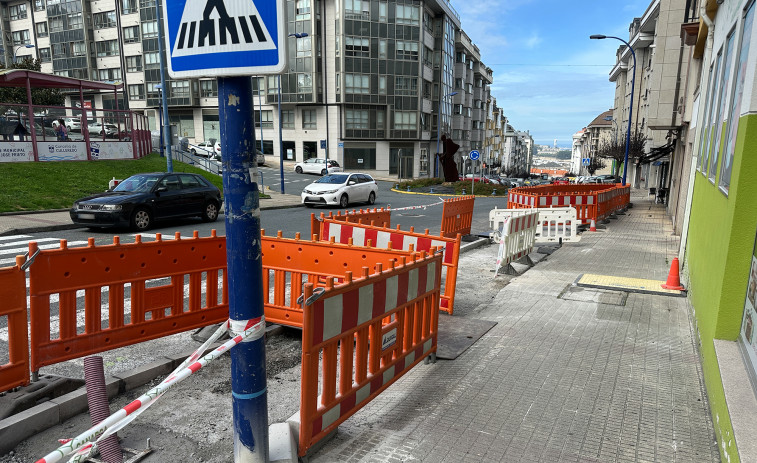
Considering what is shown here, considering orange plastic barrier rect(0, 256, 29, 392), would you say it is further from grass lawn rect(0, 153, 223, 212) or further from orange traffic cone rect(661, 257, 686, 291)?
grass lawn rect(0, 153, 223, 212)

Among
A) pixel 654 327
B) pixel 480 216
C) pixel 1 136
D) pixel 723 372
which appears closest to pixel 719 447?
pixel 723 372

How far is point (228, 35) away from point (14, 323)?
119 inches

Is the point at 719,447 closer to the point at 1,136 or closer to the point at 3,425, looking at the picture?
the point at 3,425

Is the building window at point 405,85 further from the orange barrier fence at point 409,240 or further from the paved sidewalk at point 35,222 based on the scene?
the orange barrier fence at point 409,240

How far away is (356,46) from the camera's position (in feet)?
175

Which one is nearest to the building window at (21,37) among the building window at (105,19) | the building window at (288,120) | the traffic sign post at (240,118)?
the building window at (105,19)

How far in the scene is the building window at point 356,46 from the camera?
53019mm

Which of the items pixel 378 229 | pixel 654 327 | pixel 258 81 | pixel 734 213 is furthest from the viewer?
pixel 258 81

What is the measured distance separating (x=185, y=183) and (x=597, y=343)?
42.1ft

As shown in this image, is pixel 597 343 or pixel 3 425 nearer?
pixel 3 425

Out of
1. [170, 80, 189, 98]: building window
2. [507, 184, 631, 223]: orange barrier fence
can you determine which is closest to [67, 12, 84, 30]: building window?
[170, 80, 189, 98]: building window

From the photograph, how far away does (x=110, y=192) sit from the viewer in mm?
13547

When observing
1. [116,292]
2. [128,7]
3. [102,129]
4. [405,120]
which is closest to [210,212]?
[116,292]

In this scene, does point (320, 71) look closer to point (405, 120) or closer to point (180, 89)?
point (405, 120)
